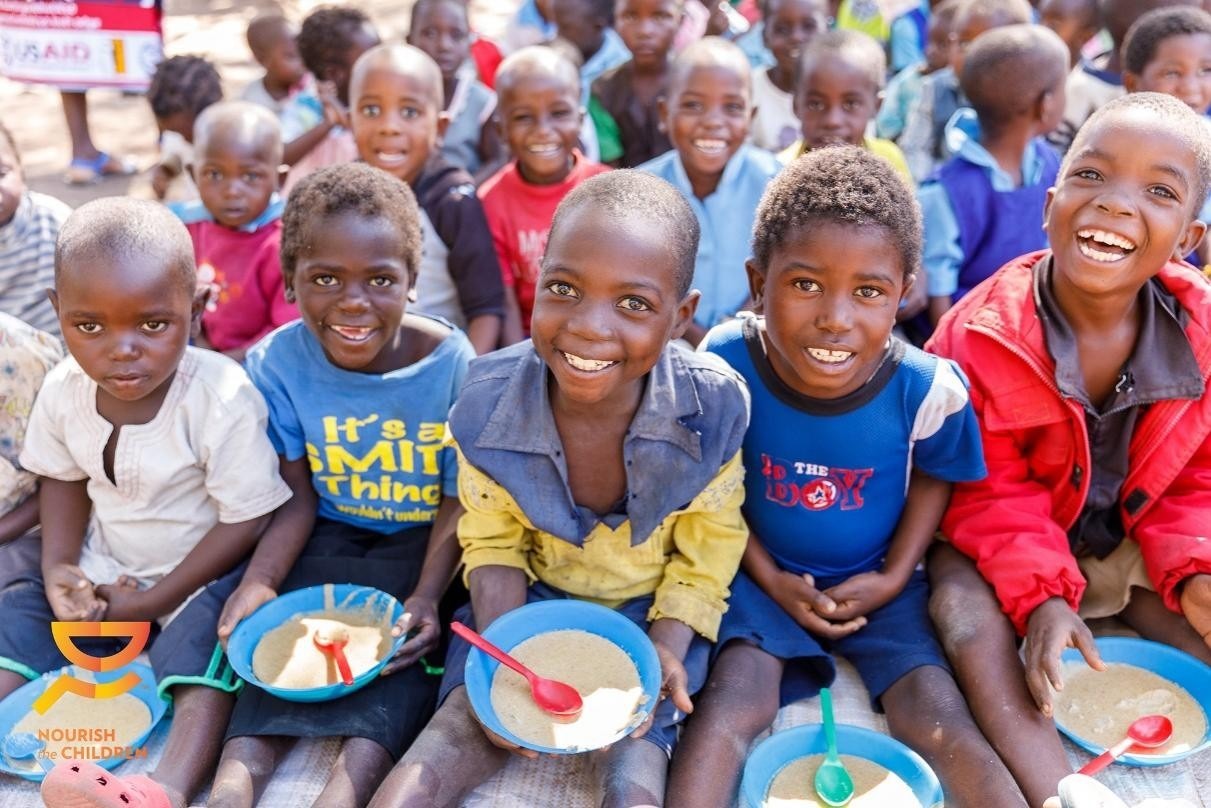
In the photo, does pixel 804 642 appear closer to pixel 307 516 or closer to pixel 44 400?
pixel 307 516

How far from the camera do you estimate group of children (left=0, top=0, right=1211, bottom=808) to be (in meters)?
1.67

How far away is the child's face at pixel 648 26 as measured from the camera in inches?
136

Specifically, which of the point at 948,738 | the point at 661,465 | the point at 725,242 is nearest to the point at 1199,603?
the point at 948,738

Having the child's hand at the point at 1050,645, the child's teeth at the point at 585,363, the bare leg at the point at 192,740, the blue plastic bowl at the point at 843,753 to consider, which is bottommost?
the bare leg at the point at 192,740

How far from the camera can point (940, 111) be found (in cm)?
339

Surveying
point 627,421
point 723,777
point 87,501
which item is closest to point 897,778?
point 723,777

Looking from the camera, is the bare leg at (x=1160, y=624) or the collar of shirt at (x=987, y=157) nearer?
the bare leg at (x=1160, y=624)

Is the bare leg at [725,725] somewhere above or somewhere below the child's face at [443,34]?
below

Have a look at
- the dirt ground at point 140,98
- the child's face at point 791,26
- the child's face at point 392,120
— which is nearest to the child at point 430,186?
Answer: the child's face at point 392,120

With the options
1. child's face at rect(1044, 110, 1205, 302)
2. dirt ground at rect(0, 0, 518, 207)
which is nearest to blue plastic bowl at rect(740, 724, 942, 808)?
child's face at rect(1044, 110, 1205, 302)

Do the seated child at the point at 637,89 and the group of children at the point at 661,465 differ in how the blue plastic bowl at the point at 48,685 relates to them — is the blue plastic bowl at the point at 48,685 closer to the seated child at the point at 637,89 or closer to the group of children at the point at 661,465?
the group of children at the point at 661,465

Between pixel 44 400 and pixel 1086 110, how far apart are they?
3.17 meters

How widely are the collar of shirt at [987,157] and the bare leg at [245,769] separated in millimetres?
2140

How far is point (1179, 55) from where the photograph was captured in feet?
9.53
